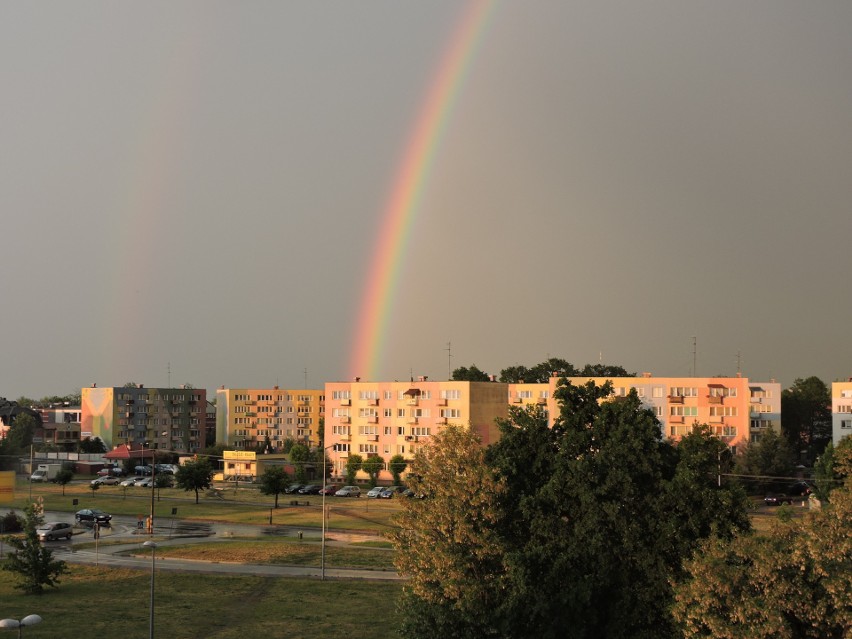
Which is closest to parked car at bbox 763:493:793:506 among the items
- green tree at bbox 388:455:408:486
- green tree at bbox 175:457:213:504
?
green tree at bbox 388:455:408:486

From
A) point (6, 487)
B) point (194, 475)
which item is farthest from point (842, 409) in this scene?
point (6, 487)

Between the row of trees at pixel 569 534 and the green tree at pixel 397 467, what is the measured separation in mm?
65359

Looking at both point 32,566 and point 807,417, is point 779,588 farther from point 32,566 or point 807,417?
point 807,417

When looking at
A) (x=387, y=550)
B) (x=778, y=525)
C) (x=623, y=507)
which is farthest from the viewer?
(x=387, y=550)

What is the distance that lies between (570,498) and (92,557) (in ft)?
107

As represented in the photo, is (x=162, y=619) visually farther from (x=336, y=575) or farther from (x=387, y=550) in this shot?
(x=387, y=550)

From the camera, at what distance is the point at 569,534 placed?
1014 inches

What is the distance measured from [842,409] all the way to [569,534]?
3160 inches

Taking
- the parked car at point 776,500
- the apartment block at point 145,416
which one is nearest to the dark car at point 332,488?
the parked car at point 776,500

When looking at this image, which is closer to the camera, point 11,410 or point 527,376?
point 11,410

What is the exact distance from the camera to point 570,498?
26.2 m

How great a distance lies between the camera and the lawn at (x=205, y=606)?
3150 cm

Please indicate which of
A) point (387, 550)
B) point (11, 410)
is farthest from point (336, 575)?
point (11, 410)

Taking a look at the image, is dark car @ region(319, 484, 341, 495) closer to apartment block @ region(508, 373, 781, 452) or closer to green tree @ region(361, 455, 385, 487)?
green tree @ region(361, 455, 385, 487)
